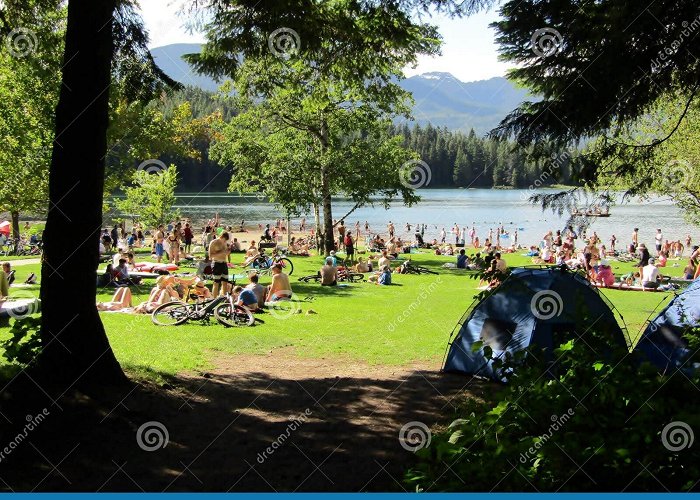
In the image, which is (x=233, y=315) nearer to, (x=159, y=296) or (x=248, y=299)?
(x=248, y=299)

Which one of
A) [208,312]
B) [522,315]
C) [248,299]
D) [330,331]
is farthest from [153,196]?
[522,315]

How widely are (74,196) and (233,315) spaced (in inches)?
241

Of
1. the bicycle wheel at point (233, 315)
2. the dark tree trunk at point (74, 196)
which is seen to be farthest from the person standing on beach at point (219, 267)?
the dark tree trunk at point (74, 196)

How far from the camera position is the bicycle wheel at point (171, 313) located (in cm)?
1242

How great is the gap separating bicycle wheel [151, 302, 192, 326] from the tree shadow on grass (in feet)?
14.8

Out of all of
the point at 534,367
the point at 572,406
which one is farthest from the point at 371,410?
the point at 572,406

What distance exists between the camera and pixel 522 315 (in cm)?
866

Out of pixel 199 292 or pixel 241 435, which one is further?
pixel 199 292

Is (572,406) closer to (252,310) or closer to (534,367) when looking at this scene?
(534,367)

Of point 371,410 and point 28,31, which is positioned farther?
point 28,31

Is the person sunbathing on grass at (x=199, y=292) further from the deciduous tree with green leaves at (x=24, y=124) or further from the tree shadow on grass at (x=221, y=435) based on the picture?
the deciduous tree with green leaves at (x=24, y=124)

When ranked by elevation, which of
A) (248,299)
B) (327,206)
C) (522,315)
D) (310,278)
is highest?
(327,206)

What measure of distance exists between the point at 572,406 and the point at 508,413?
38 centimetres

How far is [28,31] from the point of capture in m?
9.66
